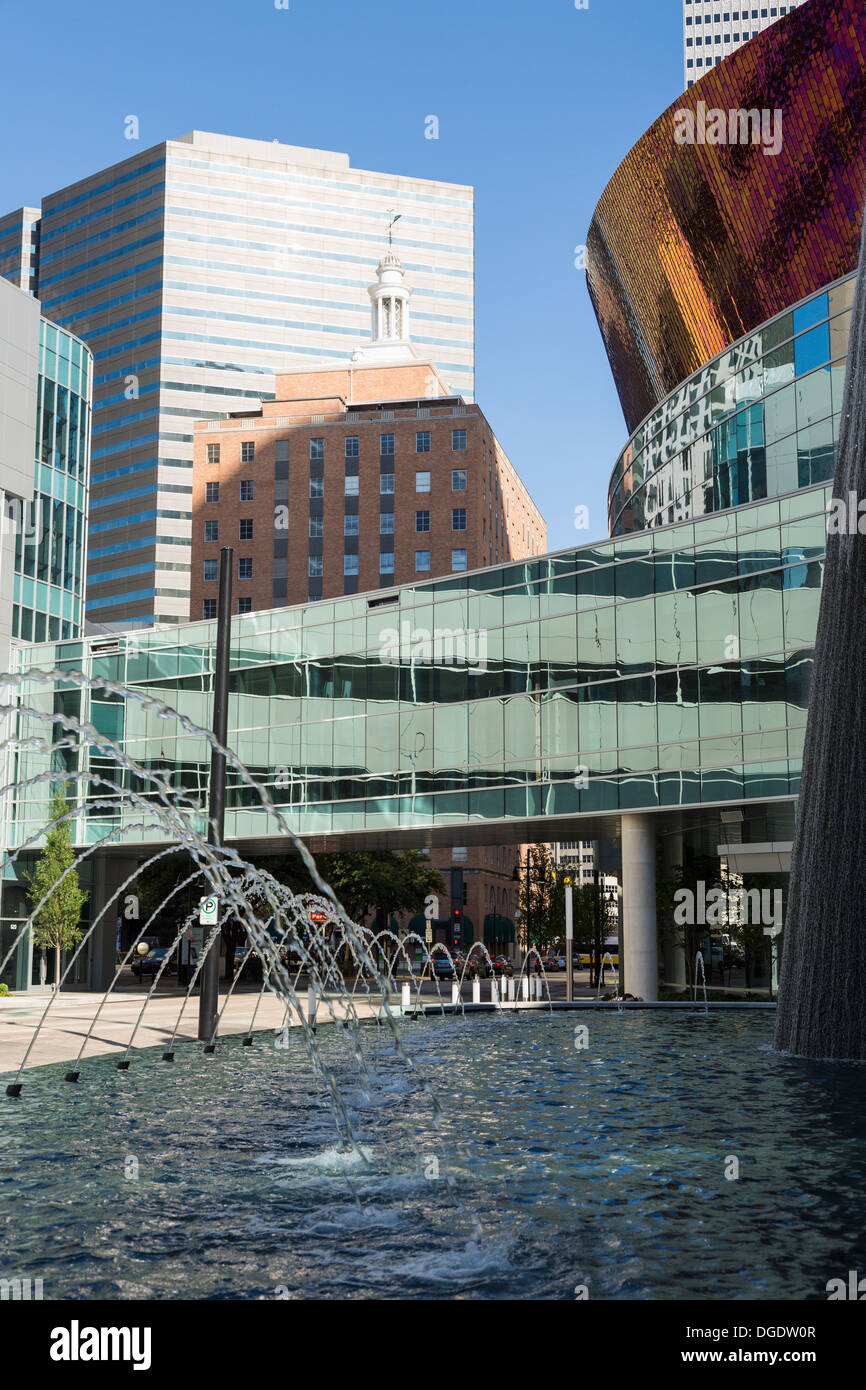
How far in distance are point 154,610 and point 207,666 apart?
96.9 m

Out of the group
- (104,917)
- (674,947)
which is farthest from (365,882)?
(674,947)

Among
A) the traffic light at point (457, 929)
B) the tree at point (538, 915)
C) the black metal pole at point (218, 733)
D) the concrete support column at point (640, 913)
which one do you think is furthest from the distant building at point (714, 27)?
the black metal pole at point (218, 733)

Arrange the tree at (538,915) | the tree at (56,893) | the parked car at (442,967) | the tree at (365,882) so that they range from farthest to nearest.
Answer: the tree at (538,915)
the parked car at (442,967)
the tree at (365,882)
the tree at (56,893)

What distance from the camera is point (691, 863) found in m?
40.3

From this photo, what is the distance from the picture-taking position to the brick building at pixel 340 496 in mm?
103812

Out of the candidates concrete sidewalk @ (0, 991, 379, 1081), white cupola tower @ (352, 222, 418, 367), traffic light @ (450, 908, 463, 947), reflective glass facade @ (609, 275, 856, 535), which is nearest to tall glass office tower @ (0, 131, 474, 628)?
white cupola tower @ (352, 222, 418, 367)

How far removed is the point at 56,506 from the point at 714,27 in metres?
178

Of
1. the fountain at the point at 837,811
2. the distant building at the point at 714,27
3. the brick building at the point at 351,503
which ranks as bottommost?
the fountain at the point at 837,811

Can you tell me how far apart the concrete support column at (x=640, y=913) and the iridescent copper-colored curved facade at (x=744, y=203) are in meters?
16.0

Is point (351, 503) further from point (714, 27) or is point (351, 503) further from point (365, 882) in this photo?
point (714, 27)

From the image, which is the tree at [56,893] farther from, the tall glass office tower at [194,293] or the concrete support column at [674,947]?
the tall glass office tower at [194,293]

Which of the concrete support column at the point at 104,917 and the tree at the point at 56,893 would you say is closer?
the tree at the point at 56,893

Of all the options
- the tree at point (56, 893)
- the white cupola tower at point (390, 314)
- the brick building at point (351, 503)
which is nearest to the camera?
the tree at point (56, 893)
